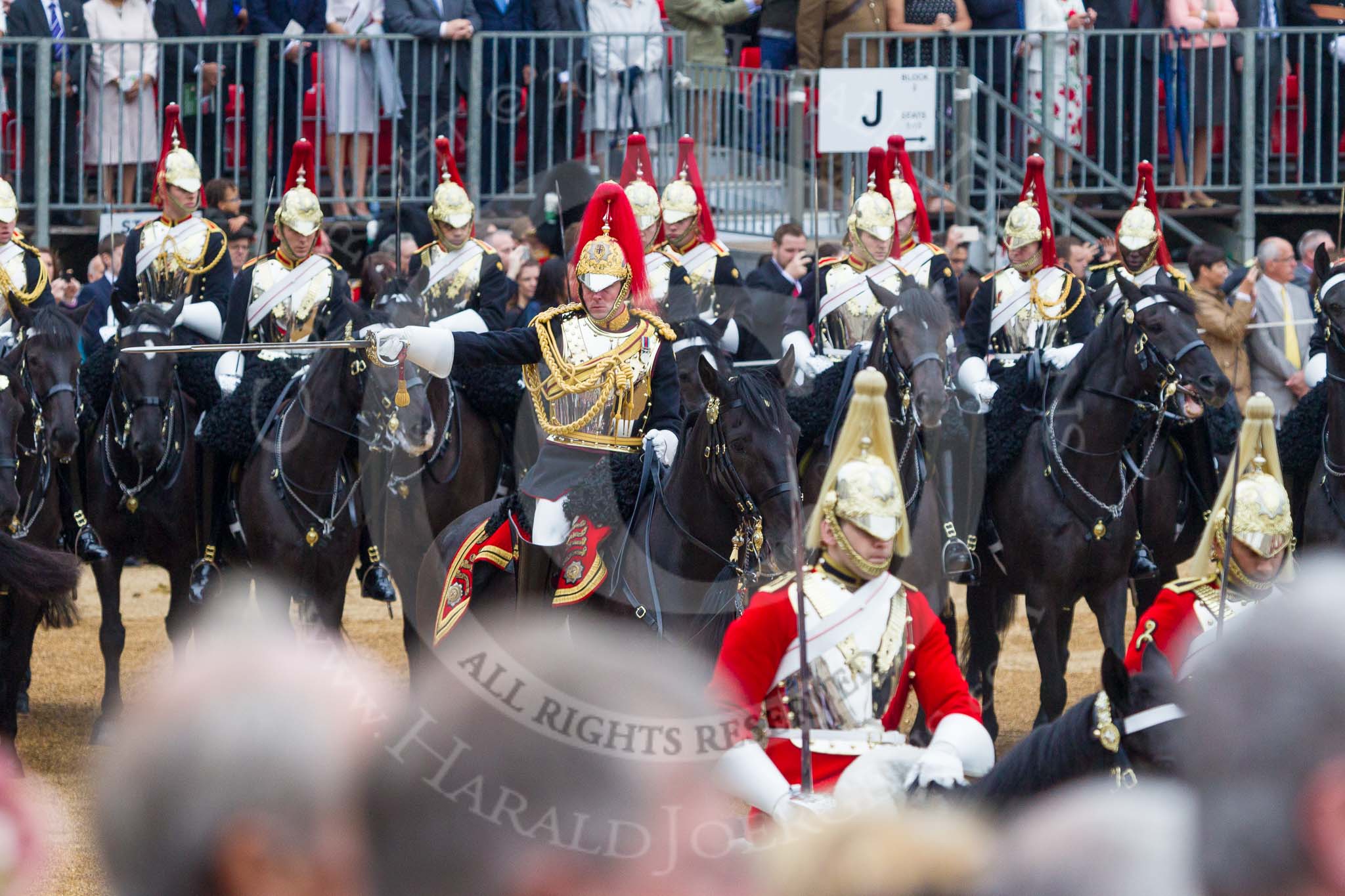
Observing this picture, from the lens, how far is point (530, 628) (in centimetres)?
177

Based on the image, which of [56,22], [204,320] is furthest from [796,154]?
[204,320]

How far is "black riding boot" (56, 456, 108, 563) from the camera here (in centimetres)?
912

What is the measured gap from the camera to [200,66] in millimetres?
13039

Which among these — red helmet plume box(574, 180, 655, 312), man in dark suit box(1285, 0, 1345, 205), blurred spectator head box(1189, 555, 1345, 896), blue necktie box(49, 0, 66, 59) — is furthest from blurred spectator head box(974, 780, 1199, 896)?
man in dark suit box(1285, 0, 1345, 205)

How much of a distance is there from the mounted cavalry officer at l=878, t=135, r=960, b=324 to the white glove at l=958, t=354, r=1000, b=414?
0.73 feet

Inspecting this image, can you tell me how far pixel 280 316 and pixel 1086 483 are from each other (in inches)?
142

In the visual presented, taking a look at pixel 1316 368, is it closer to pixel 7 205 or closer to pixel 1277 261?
pixel 1277 261

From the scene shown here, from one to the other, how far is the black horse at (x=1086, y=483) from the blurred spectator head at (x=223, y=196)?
5.18 m

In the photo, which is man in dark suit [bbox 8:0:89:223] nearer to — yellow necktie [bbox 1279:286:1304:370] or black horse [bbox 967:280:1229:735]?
black horse [bbox 967:280:1229:735]

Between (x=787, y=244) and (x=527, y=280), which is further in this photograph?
(x=787, y=244)

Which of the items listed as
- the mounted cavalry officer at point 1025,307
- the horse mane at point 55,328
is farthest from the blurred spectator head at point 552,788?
the mounted cavalry officer at point 1025,307

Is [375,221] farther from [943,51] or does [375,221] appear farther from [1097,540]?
[1097,540]

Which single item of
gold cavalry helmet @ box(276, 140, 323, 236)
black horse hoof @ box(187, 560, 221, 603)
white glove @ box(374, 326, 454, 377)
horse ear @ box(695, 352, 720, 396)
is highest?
gold cavalry helmet @ box(276, 140, 323, 236)

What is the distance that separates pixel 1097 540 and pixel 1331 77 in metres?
7.02
